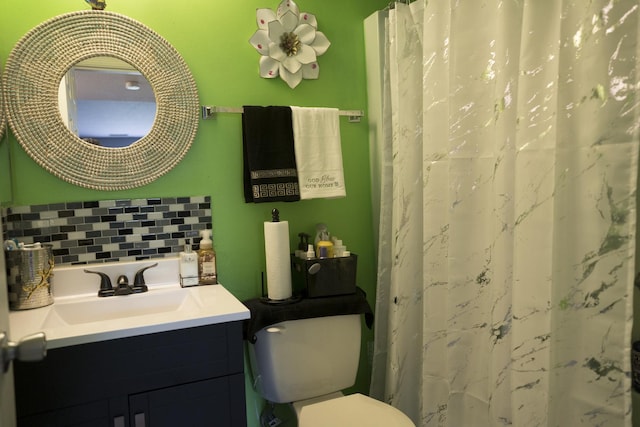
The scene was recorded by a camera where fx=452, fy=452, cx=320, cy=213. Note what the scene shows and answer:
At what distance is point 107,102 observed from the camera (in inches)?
62.5

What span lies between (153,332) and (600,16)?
1.38 m

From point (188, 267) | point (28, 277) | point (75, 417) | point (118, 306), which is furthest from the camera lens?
point (188, 267)

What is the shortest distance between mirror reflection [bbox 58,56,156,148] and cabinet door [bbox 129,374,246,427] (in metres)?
0.87

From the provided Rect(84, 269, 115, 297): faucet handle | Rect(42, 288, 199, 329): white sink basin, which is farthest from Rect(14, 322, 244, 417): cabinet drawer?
Rect(84, 269, 115, 297): faucet handle

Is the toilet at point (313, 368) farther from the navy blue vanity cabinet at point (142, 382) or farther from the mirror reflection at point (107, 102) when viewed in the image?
the mirror reflection at point (107, 102)

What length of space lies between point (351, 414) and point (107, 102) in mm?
1387

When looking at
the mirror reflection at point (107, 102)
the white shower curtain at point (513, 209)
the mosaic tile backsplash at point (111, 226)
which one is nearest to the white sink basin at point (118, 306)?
the mosaic tile backsplash at point (111, 226)

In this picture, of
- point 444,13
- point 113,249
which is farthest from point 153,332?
point 444,13

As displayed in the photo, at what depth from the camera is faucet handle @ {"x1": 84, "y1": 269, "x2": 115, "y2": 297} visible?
5.17ft

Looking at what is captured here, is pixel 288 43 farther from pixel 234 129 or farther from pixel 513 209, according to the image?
pixel 513 209

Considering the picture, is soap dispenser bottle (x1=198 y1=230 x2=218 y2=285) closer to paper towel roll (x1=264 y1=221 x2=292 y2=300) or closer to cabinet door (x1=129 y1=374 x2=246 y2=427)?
paper towel roll (x1=264 y1=221 x2=292 y2=300)

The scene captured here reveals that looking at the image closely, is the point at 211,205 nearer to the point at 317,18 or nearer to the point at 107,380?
the point at 107,380

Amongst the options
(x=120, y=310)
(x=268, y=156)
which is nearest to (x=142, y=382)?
(x=120, y=310)

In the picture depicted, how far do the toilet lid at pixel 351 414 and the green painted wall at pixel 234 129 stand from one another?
367mm
